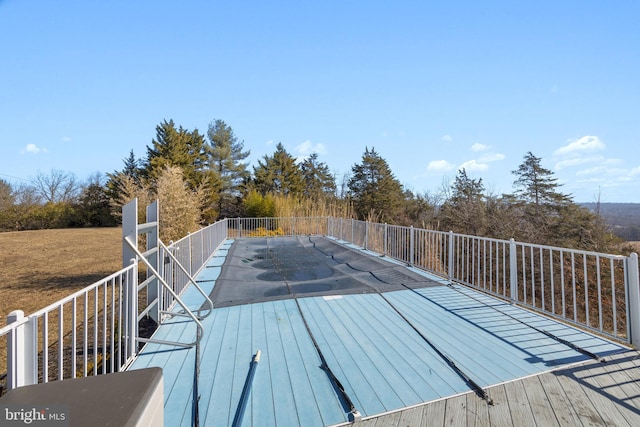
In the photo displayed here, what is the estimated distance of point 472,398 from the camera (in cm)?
184

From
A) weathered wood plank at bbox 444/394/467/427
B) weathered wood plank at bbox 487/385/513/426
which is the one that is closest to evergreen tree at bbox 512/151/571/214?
weathered wood plank at bbox 487/385/513/426

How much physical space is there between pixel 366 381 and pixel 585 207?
14894 mm

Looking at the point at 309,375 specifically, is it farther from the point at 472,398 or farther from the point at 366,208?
the point at 366,208

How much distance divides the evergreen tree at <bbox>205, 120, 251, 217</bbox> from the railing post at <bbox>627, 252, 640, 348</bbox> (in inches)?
872

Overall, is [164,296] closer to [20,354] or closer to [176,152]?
[20,354]

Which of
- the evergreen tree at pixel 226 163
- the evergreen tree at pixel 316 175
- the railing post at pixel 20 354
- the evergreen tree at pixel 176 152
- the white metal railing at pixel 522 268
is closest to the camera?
the railing post at pixel 20 354

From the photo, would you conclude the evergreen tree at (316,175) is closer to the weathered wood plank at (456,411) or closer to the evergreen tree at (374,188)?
the evergreen tree at (374,188)

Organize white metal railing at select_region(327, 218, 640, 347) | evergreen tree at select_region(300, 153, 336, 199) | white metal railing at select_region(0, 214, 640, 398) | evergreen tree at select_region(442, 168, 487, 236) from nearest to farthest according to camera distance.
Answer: white metal railing at select_region(0, 214, 640, 398), white metal railing at select_region(327, 218, 640, 347), evergreen tree at select_region(442, 168, 487, 236), evergreen tree at select_region(300, 153, 336, 199)

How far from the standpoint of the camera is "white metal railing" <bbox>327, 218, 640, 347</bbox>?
2.52 meters

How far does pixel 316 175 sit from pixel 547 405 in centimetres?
2804

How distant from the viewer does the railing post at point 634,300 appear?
238 cm

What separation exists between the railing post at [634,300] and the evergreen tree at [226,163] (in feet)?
72.7

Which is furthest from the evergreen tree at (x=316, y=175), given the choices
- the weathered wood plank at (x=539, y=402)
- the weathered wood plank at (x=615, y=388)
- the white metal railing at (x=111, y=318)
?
the weathered wood plank at (x=539, y=402)

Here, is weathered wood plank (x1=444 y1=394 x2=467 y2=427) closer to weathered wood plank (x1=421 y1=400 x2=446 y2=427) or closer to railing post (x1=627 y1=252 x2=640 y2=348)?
weathered wood plank (x1=421 y1=400 x2=446 y2=427)
